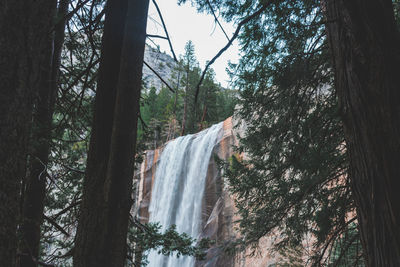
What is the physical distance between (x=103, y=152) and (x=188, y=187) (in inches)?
651

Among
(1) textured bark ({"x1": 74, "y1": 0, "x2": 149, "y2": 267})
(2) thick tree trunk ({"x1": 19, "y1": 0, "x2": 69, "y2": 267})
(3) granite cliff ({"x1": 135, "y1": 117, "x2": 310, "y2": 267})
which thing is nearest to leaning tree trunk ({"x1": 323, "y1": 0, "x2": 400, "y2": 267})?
(1) textured bark ({"x1": 74, "y1": 0, "x2": 149, "y2": 267})

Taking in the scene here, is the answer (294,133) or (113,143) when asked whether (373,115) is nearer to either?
(113,143)

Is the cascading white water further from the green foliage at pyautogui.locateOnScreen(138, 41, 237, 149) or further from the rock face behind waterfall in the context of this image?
the green foliage at pyautogui.locateOnScreen(138, 41, 237, 149)

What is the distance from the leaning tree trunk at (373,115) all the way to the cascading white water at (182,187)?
579 inches

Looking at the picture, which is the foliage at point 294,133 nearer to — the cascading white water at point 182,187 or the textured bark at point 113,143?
the textured bark at point 113,143

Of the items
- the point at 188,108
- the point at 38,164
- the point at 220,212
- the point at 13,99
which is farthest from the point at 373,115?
the point at 188,108

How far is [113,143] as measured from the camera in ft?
5.84

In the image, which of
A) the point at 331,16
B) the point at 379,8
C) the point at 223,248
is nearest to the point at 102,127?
the point at 331,16

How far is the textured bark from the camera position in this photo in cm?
167

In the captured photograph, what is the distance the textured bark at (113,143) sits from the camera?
1669 mm

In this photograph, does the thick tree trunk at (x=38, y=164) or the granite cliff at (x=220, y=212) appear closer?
the thick tree trunk at (x=38, y=164)

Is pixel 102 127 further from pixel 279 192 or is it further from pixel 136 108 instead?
pixel 279 192

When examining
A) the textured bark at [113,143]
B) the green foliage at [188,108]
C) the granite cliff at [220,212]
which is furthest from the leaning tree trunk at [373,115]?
the green foliage at [188,108]

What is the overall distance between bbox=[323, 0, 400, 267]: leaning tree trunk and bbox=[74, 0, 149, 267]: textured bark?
1255 mm
